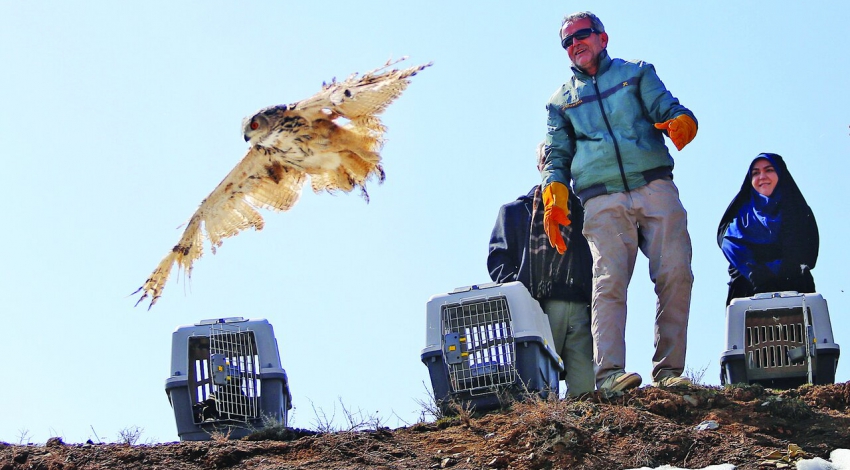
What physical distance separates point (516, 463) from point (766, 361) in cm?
218

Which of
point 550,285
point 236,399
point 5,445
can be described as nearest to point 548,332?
point 550,285

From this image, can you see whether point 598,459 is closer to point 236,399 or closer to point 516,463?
point 516,463

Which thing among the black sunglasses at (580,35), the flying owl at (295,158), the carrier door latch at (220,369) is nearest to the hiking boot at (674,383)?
the black sunglasses at (580,35)

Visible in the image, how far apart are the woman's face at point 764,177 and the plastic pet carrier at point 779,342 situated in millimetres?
1188

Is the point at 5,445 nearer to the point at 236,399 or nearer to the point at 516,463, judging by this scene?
the point at 236,399

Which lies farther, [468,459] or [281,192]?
[281,192]

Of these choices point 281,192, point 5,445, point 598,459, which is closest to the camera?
point 598,459

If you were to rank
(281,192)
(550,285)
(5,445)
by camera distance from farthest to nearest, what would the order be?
(281,192)
(550,285)
(5,445)

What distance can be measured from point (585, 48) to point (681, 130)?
0.86 meters

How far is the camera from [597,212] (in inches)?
268

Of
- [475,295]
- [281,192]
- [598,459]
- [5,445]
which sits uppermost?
[281,192]

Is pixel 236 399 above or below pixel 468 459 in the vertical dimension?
above

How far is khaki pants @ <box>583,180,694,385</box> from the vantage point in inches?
259

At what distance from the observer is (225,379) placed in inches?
260
